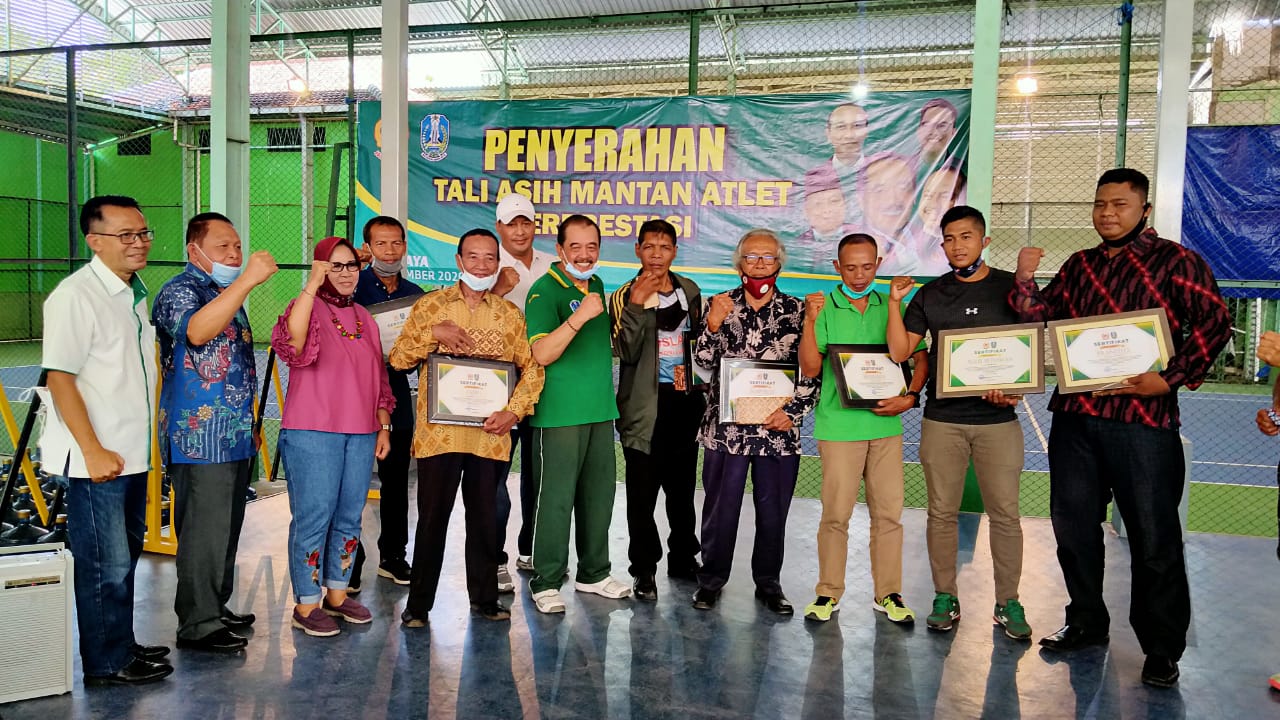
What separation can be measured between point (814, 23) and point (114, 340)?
13.0 metres

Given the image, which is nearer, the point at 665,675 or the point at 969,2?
the point at 665,675

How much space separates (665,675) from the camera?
11.1 ft

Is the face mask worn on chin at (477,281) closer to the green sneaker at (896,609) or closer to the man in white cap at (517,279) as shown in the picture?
the man in white cap at (517,279)

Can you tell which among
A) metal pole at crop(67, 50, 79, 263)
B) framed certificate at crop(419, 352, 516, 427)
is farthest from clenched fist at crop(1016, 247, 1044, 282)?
metal pole at crop(67, 50, 79, 263)

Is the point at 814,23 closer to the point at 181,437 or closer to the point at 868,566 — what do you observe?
the point at 868,566

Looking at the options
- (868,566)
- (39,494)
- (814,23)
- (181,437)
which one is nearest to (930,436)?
(868,566)

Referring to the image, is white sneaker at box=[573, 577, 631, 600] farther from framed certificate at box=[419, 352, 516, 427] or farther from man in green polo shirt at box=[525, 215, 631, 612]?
framed certificate at box=[419, 352, 516, 427]

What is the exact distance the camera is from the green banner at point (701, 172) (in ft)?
20.5

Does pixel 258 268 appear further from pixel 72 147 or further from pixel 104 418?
pixel 72 147

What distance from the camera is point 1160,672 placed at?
3398 mm

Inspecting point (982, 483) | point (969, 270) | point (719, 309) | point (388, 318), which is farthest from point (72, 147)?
point (982, 483)

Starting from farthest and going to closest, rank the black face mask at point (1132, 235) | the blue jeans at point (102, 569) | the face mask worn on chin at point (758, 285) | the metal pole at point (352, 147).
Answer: the metal pole at point (352, 147), the face mask worn on chin at point (758, 285), the black face mask at point (1132, 235), the blue jeans at point (102, 569)

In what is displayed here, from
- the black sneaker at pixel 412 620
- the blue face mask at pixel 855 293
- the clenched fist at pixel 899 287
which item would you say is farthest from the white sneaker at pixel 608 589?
the clenched fist at pixel 899 287

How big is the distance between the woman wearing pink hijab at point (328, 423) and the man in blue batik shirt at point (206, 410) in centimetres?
18
